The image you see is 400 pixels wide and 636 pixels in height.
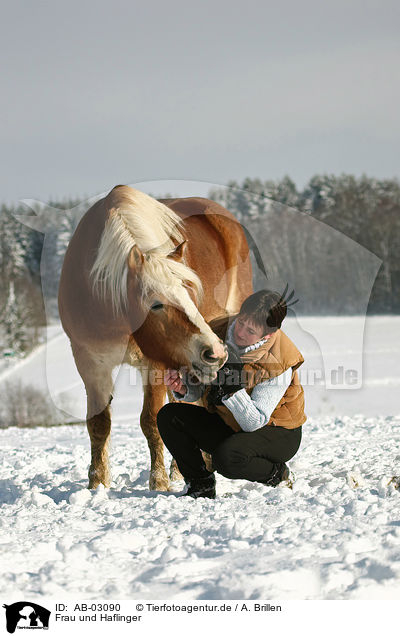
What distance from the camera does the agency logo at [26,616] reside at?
2.24 m

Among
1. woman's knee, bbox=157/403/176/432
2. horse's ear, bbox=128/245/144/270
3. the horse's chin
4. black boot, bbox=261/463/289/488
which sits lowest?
black boot, bbox=261/463/289/488

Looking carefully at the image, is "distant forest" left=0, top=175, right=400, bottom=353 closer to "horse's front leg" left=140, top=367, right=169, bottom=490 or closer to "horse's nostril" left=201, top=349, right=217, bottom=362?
"horse's front leg" left=140, top=367, right=169, bottom=490

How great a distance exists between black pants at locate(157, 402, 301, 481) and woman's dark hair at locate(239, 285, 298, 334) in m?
0.68

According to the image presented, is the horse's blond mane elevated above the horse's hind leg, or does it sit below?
above

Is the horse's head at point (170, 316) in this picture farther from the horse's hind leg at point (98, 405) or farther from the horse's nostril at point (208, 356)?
the horse's hind leg at point (98, 405)

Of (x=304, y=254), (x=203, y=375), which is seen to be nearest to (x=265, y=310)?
(x=203, y=375)

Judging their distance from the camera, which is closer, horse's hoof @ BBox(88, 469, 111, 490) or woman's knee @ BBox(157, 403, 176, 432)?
woman's knee @ BBox(157, 403, 176, 432)

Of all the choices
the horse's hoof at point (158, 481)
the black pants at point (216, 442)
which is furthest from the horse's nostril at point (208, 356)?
the horse's hoof at point (158, 481)

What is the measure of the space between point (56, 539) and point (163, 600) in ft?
2.87

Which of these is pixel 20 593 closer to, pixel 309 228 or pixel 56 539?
pixel 56 539

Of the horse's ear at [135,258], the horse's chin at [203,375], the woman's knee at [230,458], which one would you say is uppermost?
the horse's ear at [135,258]

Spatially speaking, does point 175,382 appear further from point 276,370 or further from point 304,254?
point 304,254

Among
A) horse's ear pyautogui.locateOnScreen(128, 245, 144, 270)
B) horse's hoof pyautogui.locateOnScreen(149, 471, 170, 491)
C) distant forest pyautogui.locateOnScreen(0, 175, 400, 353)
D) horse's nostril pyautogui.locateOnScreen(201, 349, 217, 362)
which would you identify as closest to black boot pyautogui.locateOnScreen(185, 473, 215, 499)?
horse's hoof pyautogui.locateOnScreen(149, 471, 170, 491)

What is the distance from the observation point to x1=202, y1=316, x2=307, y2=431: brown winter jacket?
3.43m
